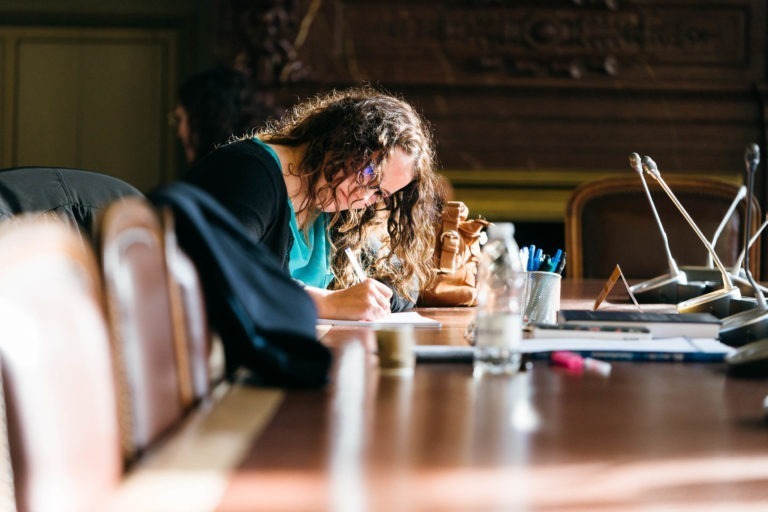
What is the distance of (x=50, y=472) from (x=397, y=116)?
4.29ft

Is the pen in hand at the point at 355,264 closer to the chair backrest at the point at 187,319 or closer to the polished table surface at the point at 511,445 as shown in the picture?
the polished table surface at the point at 511,445

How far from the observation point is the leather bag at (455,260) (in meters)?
1.73

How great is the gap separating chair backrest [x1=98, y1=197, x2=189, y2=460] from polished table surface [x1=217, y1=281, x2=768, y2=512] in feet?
0.24

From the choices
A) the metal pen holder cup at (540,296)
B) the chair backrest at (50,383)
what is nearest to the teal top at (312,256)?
the metal pen holder cup at (540,296)

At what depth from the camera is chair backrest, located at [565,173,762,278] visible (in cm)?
236

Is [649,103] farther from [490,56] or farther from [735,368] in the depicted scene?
[735,368]

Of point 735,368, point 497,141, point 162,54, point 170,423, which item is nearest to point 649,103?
point 497,141

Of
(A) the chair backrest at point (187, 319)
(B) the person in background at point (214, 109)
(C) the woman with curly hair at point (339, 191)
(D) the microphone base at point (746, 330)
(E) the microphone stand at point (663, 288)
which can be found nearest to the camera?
(A) the chair backrest at point (187, 319)

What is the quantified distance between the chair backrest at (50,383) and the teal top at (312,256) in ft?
3.99

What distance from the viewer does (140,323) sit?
0.60m

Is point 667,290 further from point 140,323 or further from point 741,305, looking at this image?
point 140,323

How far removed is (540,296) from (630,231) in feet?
3.55

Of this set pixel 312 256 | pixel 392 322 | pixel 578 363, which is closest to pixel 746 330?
pixel 578 363

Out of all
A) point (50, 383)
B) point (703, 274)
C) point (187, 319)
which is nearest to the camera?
point (50, 383)
